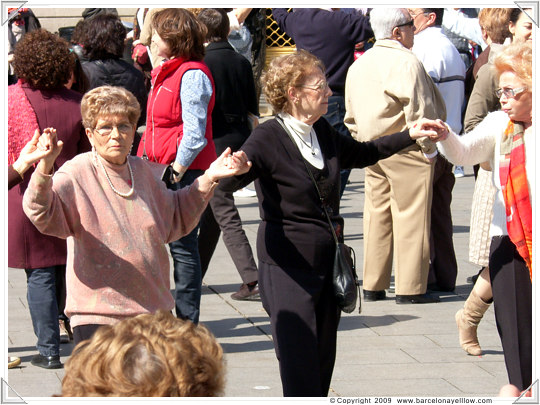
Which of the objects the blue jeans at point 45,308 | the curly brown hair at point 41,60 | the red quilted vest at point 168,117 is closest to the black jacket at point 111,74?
the red quilted vest at point 168,117

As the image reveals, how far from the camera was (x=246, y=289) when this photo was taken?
23.7ft

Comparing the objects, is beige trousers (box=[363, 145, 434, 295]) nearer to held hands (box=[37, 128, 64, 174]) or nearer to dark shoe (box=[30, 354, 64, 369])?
dark shoe (box=[30, 354, 64, 369])

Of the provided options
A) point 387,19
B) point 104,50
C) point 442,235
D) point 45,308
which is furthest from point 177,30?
point 442,235

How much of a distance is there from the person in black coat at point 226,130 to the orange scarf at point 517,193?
10.4ft

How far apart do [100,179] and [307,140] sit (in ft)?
2.98

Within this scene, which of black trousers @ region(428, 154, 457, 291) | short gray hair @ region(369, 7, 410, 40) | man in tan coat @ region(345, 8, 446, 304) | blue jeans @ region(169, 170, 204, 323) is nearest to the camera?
blue jeans @ region(169, 170, 204, 323)

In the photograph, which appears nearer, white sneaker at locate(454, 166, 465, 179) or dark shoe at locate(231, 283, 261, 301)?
dark shoe at locate(231, 283, 261, 301)

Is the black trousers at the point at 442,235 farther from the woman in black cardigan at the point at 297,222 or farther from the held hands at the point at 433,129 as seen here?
the woman in black cardigan at the point at 297,222

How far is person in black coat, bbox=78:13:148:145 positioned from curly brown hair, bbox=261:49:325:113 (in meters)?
2.48

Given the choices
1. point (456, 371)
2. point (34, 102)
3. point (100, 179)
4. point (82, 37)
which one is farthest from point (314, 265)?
point (82, 37)

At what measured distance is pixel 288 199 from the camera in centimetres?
439

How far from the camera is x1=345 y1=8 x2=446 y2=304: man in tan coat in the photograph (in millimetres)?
6754

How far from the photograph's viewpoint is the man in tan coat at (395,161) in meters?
6.75

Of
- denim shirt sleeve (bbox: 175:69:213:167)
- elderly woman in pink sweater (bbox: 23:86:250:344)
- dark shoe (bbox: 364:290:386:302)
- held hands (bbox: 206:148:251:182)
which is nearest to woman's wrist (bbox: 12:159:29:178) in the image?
elderly woman in pink sweater (bbox: 23:86:250:344)
